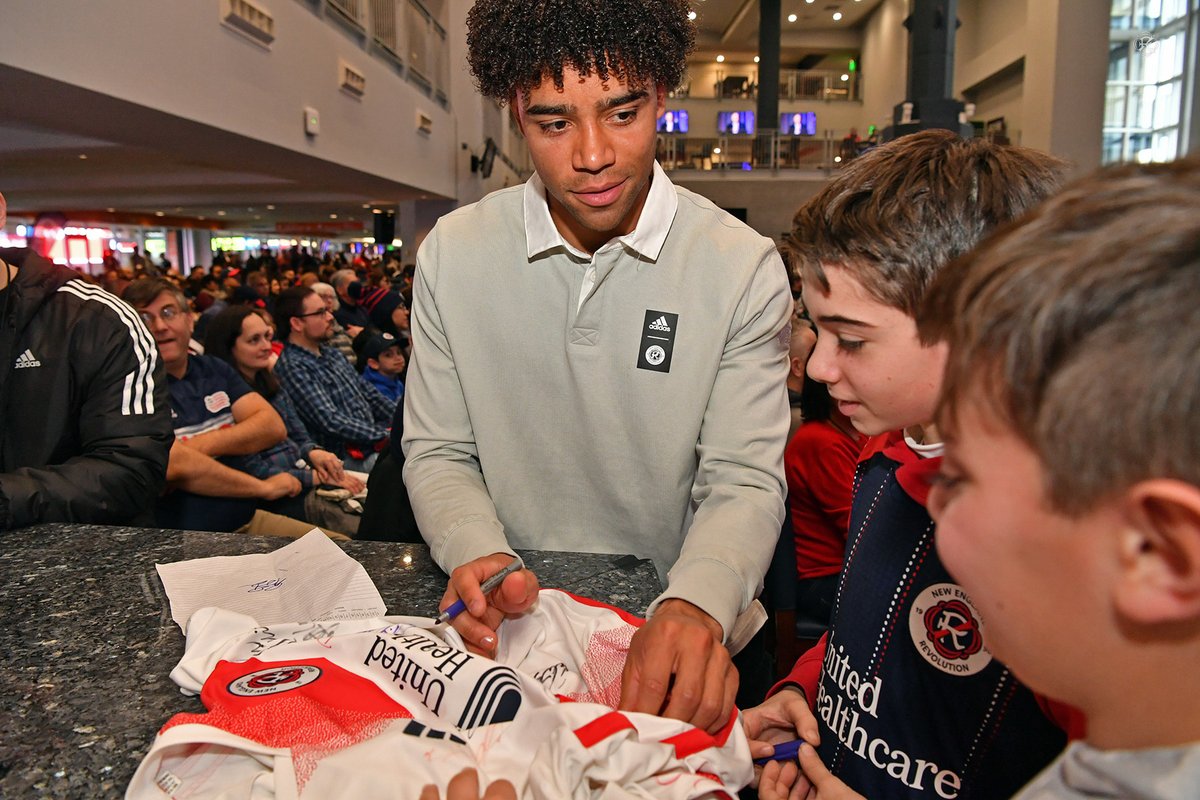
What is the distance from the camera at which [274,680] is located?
0.92 meters

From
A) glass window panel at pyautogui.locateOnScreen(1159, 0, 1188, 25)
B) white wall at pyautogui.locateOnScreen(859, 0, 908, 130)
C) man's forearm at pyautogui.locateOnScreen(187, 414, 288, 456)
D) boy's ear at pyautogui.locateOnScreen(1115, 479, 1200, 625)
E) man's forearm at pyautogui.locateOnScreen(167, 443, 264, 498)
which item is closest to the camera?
boy's ear at pyautogui.locateOnScreen(1115, 479, 1200, 625)

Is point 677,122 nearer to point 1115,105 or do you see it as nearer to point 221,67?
point 1115,105

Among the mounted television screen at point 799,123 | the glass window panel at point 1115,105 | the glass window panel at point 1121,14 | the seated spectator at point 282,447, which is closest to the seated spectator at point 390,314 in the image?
the seated spectator at point 282,447

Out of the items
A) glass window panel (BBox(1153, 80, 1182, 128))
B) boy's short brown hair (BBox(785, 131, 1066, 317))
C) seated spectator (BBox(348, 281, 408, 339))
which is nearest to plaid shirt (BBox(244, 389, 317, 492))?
A: seated spectator (BBox(348, 281, 408, 339))

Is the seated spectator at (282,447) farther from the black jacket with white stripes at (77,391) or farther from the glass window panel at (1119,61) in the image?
the glass window panel at (1119,61)

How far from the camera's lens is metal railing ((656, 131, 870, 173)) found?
21656mm

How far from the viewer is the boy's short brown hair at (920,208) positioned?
102cm

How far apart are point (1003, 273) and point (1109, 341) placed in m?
0.09

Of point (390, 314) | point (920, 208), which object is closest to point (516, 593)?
point (920, 208)

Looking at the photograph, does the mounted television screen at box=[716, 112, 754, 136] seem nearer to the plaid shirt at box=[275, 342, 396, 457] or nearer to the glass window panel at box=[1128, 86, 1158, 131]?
the glass window panel at box=[1128, 86, 1158, 131]

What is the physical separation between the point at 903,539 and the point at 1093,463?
704mm

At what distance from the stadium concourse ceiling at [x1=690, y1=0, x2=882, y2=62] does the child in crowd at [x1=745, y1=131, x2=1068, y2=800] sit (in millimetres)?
27820

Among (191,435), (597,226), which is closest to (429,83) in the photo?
(191,435)

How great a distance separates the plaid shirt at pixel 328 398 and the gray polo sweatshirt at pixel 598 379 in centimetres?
296
